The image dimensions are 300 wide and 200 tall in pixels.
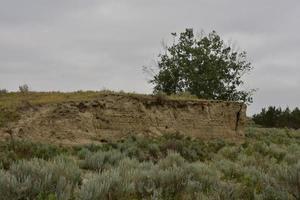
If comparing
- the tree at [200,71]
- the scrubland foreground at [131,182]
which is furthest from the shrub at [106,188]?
the tree at [200,71]

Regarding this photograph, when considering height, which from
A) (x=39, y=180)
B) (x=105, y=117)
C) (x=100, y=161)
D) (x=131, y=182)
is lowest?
(x=100, y=161)

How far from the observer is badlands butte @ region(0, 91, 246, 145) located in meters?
17.4

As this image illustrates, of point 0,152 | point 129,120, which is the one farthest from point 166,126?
point 0,152

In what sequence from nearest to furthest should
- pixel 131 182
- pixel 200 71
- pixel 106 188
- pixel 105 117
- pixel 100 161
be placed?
1. pixel 106 188
2. pixel 131 182
3. pixel 100 161
4. pixel 105 117
5. pixel 200 71

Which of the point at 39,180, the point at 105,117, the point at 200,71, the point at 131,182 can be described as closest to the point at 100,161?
the point at 131,182

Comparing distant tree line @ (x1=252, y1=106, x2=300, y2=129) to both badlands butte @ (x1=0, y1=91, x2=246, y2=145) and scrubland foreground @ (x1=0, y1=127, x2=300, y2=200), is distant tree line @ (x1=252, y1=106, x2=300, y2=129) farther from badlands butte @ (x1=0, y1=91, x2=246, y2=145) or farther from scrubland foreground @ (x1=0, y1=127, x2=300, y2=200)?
scrubland foreground @ (x1=0, y1=127, x2=300, y2=200)

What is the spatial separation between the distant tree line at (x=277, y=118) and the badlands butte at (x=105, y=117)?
109ft

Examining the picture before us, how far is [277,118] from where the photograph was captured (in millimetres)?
57281

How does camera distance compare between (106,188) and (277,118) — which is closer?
(106,188)

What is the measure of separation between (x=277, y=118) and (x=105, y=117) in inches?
1625

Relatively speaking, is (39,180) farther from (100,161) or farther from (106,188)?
(100,161)

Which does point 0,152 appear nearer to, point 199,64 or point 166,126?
point 166,126

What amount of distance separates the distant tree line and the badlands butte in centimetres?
3323

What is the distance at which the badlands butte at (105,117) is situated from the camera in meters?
17.4
